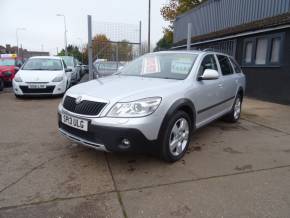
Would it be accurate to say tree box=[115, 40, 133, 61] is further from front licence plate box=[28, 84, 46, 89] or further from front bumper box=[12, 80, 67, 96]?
front licence plate box=[28, 84, 46, 89]

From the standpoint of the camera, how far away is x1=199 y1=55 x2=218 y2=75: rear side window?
415 cm

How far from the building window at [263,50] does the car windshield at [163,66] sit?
627cm

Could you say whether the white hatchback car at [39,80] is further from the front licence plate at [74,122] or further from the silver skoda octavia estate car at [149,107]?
the front licence plate at [74,122]

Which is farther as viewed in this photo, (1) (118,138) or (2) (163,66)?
(2) (163,66)

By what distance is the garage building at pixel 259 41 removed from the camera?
8719mm

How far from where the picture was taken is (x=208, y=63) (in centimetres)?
444

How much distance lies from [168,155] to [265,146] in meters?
2.05

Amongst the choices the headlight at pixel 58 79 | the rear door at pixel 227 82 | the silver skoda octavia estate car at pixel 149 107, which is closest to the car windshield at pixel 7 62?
the headlight at pixel 58 79

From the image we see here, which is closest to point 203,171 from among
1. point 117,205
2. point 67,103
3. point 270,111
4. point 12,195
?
point 117,205

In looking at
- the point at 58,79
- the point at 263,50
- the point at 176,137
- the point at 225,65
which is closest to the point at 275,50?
the point at 263,50

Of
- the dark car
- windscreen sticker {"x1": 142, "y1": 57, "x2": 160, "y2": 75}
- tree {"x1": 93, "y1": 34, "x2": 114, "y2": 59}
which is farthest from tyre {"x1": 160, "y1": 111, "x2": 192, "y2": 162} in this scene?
the dark car

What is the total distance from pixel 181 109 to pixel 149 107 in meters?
0.69

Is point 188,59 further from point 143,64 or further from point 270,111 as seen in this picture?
point 270,111

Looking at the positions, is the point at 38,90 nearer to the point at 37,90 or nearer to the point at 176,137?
the point at 37,90
